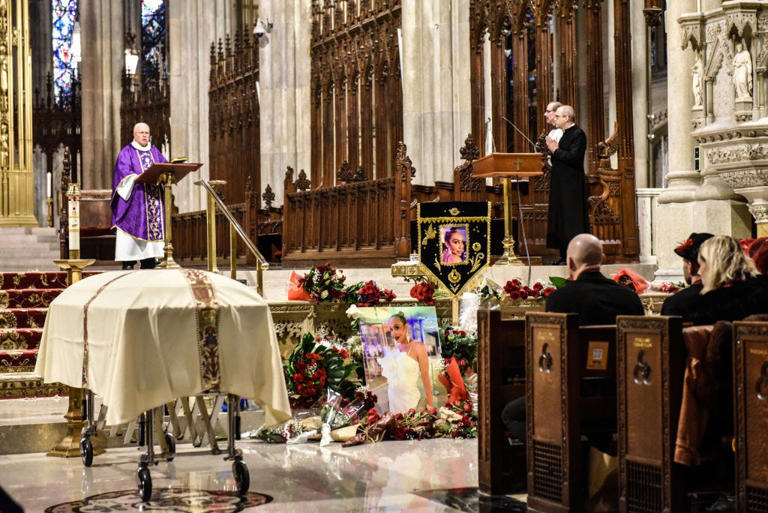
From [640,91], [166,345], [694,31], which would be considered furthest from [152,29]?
[166,345]

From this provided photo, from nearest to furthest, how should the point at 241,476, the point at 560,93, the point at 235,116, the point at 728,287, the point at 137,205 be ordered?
the point at 728,287
the point at 241,476
the point at 137,205
the point at 560,93
the point at 235,116

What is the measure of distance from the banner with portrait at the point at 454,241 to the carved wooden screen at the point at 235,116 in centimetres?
1148

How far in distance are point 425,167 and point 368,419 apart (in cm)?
809

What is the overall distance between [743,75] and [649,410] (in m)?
4.87

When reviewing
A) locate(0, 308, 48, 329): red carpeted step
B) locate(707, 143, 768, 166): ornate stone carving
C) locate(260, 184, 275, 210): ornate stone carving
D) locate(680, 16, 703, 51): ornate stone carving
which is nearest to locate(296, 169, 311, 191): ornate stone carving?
locate(260, 184, 275, 210): ornate stone carving

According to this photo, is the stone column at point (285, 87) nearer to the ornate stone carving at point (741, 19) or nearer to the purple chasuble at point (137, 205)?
the purple chasuble at point (137, 205)

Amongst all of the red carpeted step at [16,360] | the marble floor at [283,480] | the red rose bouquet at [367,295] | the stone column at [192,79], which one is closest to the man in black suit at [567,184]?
the red rose bouquet at [367,295]

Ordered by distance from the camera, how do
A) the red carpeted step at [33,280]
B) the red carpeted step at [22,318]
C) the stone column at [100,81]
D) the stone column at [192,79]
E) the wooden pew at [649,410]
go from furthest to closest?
the stone column at [100,81] < the stone column at [192,79] < the red carpeted step at [33,280] < the red carpeted step at [22,318] < the wooden pew at [649,410]

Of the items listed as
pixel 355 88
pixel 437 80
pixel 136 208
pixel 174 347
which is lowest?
pixel 174 347

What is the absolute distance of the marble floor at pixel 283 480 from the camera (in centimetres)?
600

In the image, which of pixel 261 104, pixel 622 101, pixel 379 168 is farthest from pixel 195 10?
pixel 622 101

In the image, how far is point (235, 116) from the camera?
2273cm

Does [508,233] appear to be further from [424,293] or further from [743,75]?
[743,75]

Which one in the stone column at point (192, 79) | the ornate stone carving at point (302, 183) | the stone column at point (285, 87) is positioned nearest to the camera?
the ornate stone carving at point (302, 183)
